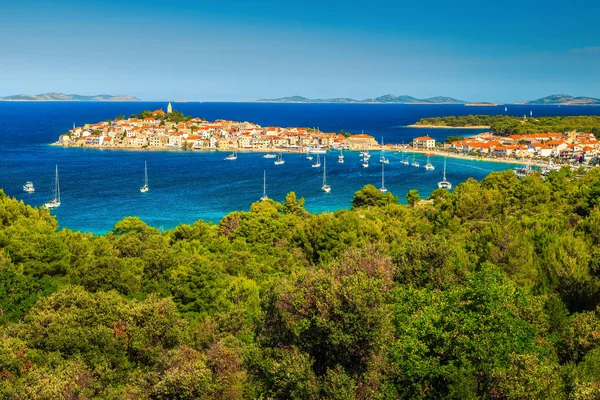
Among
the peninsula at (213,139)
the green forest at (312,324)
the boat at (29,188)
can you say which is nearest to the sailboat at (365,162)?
the peninsula at (213,139)

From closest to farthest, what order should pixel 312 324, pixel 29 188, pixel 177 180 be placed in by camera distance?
pixel 312 324, pixel 29 188, pixel 177 180

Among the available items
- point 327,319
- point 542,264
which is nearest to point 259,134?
point 542,264

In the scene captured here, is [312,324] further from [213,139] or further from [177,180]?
[213,139]

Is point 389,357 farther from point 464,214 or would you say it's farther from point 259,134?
point 259,134

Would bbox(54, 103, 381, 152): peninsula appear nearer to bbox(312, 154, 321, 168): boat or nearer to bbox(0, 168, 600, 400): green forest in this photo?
bbox(312, 154, 321, 168): boat

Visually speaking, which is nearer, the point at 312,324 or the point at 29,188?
the point at 312,324

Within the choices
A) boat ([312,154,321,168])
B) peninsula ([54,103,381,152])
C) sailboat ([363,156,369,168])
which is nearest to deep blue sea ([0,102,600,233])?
sailboat ([363,156,369,168])

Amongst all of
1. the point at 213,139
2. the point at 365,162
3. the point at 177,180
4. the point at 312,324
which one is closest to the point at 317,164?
the point at 365,162

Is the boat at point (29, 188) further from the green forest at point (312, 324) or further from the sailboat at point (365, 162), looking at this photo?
the sailboat at point (365, 162)

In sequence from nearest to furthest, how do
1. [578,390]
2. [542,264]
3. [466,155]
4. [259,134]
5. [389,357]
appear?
[578,390]
[389,357]
[542,264]
[466,155]
[259,134]
